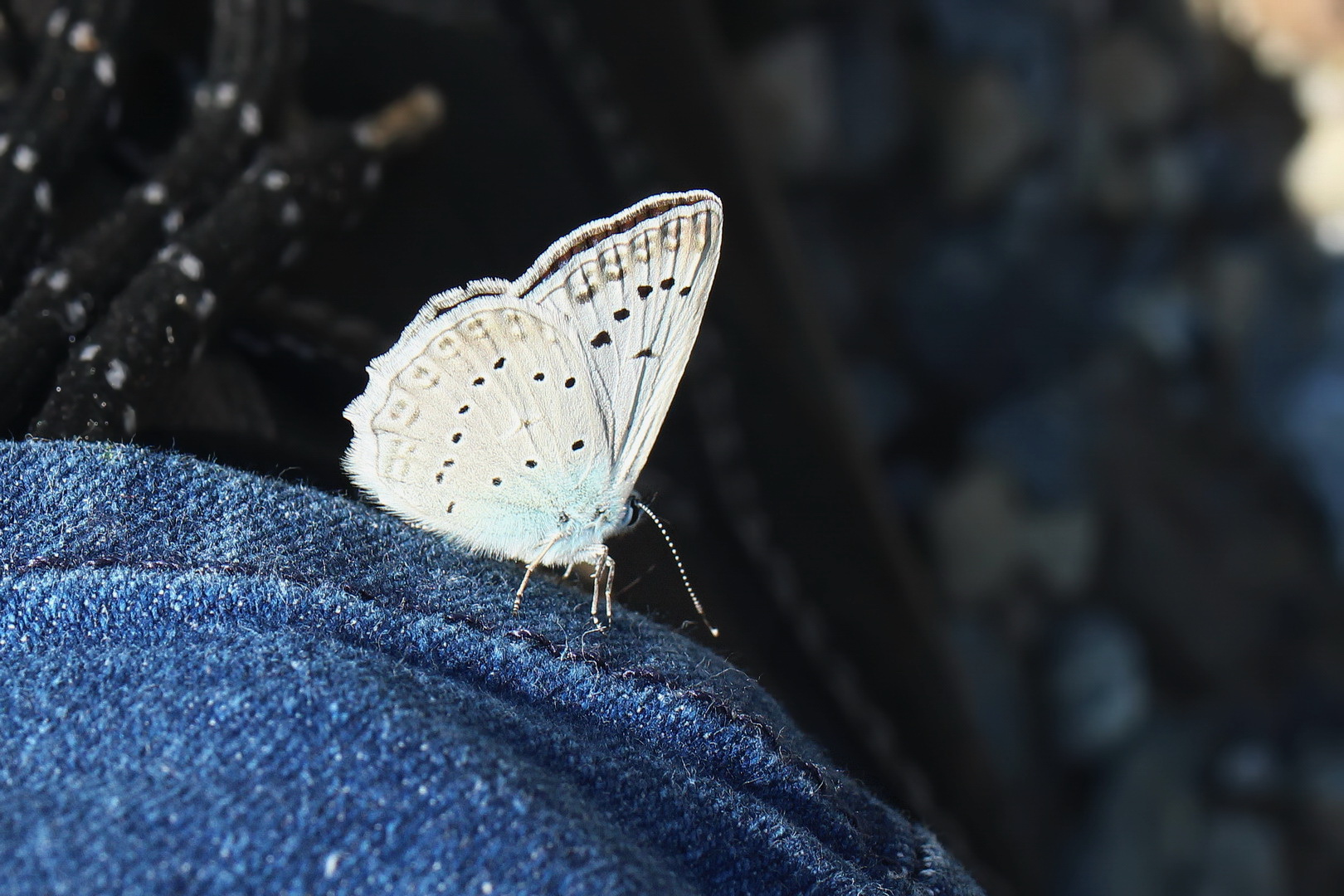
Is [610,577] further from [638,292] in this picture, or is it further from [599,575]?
[638,292]

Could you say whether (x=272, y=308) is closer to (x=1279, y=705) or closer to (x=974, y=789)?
(x=974, y=789)

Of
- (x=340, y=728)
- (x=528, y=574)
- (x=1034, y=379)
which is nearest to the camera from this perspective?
(x=340, y=728)

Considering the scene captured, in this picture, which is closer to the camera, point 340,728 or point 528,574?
point 340,728

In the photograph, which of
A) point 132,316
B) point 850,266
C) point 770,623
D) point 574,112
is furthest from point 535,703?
point 850,266

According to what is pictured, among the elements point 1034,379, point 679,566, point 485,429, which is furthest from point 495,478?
point 1034,379

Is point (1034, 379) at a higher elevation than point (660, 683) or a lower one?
higher

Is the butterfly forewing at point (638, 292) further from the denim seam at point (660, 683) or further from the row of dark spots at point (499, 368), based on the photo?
the denim seam at point (660, 683)
